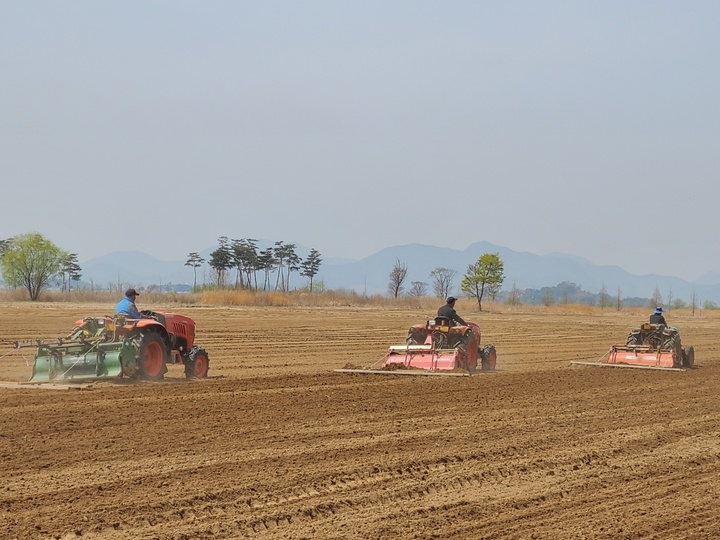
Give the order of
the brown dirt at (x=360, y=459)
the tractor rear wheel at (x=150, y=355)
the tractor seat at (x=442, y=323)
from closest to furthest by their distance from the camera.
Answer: the brown dirt at (x=360, y=459), the tractor rear wheel at (x=150, y=355), the tractor seat at (x=442, y=323)

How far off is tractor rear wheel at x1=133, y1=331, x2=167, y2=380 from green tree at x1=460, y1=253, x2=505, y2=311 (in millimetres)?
61128

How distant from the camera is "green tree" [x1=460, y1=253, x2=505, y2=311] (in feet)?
248

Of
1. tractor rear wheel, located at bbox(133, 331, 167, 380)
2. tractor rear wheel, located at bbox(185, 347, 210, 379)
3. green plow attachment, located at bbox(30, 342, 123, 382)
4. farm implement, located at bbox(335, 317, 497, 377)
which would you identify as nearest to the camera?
green plow attachment, located at bbox(30, 342, 123, 382)

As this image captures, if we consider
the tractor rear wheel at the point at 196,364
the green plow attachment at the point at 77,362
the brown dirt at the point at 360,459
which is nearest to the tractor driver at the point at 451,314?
the brown dirt at the point at 360,459

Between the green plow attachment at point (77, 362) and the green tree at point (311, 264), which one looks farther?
the green tree at point (311, 264)

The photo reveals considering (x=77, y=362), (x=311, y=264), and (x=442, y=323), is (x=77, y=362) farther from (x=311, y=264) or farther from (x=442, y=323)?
(x=311, y=264)

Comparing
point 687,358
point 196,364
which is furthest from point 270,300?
point 196,364

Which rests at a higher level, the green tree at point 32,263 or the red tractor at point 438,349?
the green tree at point 32,263

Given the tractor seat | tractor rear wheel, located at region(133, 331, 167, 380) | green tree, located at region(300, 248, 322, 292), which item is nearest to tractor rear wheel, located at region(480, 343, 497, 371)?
the tractor seat

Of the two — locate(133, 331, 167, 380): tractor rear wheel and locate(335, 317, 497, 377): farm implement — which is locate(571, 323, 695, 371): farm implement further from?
locate(133, 331, 167, 380): tractor rear wheel

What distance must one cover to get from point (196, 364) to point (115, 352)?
5.91 feet

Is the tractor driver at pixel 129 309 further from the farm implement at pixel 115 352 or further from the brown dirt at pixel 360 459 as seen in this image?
the brown dirt at pixel 360 459

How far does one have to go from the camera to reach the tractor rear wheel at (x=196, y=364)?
15.8 meters

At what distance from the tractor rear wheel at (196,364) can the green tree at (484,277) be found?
60.3m
